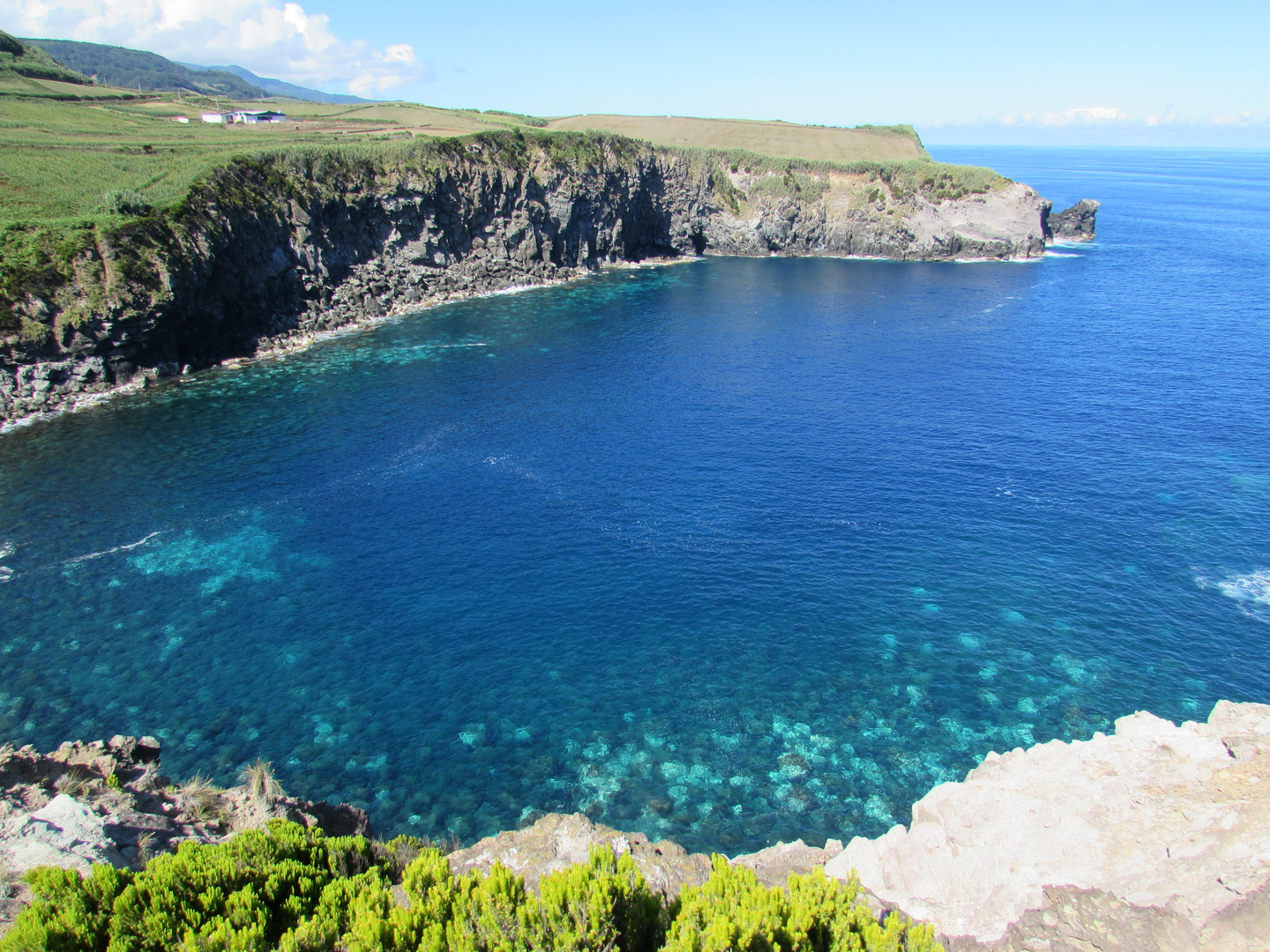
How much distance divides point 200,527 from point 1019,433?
84218 mm

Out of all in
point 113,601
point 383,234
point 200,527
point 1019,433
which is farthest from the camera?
point 383,234

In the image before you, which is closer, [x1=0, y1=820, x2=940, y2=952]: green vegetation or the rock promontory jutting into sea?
[x1=0, y1=820, x2=940, y2=952]: green vegetation

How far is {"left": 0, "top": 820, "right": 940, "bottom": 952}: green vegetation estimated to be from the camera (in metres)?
20.1

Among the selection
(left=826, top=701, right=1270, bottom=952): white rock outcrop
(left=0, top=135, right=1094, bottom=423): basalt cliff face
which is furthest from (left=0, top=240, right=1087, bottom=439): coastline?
(left=826, top=701, right=1270, bottom=952): white rock outcrop

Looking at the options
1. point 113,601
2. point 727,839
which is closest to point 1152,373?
point 727,839

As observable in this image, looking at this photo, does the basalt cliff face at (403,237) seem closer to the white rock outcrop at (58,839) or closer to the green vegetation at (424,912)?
the white rock outcrop at (58,839)

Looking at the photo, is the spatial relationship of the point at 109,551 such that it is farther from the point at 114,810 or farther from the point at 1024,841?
the point at 1024,841

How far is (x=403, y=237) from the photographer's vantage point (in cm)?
13888

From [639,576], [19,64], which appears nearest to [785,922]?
[639,576]

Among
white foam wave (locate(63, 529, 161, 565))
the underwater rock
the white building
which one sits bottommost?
white foam wave (locate(63, 529, 161, 565))

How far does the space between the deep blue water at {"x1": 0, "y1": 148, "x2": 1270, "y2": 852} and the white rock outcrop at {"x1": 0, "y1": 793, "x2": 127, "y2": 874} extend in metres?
14.4

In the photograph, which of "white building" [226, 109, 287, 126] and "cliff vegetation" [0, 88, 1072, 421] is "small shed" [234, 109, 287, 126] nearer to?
"white building" [226, 109, 287, 126]

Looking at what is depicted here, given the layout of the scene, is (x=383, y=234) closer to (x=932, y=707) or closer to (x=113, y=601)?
(x=113, y=601)

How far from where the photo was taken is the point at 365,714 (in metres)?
45.6
